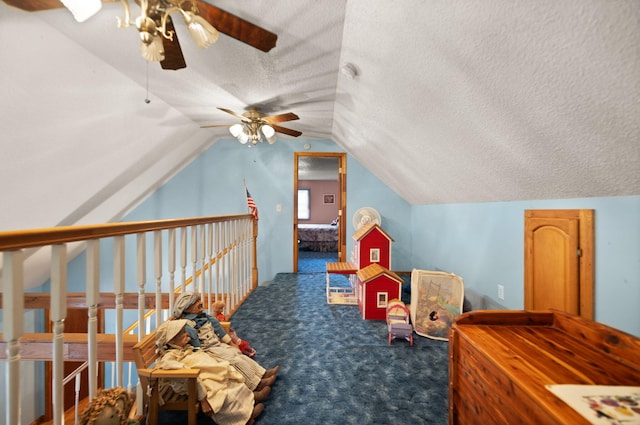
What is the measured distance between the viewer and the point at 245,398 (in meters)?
1.40

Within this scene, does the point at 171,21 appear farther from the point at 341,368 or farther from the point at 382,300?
the point at 382,300

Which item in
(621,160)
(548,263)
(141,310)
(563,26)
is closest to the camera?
(563,26)

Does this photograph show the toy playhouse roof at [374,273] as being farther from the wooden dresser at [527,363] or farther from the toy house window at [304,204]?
the toy house window at [304,204]

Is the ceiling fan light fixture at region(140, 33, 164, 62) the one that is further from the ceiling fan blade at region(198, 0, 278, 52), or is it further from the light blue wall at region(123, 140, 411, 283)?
the light blue wall at region(123, 140, 411, 283)

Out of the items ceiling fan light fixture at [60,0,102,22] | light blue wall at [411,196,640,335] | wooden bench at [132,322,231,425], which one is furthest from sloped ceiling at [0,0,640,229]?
wooden bench at [132,322,231,425]

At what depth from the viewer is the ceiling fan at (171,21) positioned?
1.25 meters

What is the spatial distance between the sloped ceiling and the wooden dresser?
736 millimetres

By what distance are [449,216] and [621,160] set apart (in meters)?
2.10

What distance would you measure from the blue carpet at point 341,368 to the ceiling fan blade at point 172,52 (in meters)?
2.00

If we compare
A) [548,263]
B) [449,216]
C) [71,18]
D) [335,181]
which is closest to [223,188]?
[71,18]

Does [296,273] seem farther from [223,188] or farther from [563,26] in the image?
[563,26]

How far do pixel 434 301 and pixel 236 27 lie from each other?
243cm

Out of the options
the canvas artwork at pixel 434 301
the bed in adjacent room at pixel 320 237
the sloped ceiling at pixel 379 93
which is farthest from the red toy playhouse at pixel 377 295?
the bed in adjacent room at pixel 320 237

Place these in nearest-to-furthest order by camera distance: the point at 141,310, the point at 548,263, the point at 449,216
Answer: the point at 141,310
the point at 548,263
the point at 449,216
